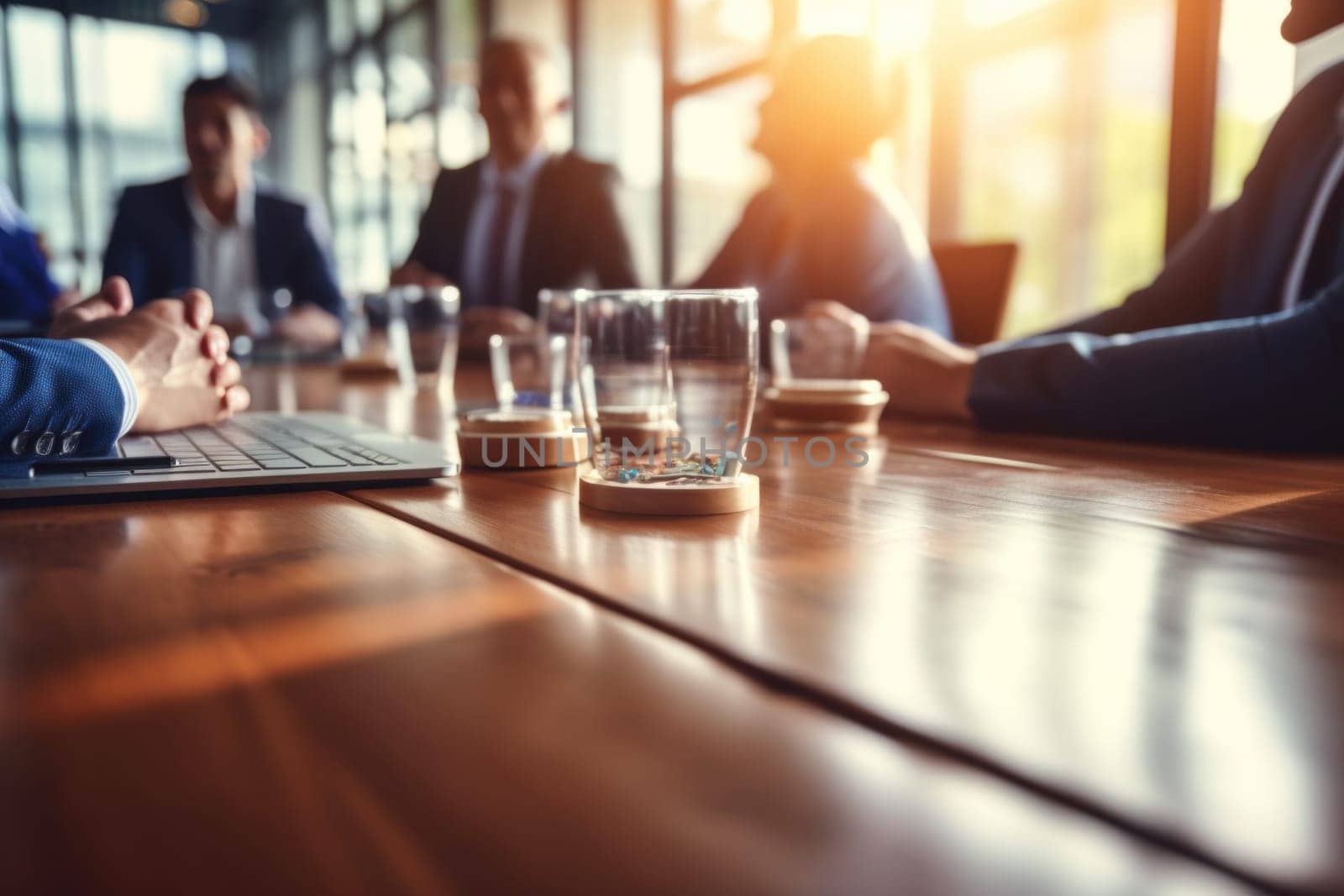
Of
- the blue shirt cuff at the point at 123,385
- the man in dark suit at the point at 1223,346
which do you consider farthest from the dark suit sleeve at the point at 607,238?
the blue shirt cuff at the point at 123,385

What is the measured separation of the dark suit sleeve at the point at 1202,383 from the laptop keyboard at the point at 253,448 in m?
0.78

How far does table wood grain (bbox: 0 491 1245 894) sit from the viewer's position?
0.26 meters

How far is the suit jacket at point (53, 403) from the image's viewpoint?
0.85 metres

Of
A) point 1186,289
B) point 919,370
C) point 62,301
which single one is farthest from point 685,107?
point 919,370

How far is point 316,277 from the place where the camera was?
394 centimetres

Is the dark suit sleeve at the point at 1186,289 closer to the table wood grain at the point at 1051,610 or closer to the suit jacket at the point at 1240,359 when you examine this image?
the suit jacket at the point at 1240,359

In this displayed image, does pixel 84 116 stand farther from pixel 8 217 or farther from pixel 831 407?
pixel 831 407

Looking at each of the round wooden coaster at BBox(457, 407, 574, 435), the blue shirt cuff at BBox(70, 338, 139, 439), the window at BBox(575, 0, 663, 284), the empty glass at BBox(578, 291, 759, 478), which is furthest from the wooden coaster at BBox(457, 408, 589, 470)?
the window at BBox(575, 0, 663, 284)

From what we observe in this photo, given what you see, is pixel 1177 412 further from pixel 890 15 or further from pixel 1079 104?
pixel 1079 104

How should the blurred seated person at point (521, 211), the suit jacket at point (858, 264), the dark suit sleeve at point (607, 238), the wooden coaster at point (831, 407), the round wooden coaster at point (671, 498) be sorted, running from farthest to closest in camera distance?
the dark suit sleeve at point (607, 238) → the blurred seated person at point (521, 211) → the suit jacket at point (858, 264) → the wooden coaster at point (831, 407) → the round wooden coaster at point (671, 498)

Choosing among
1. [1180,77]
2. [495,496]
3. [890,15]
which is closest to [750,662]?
[495,496]

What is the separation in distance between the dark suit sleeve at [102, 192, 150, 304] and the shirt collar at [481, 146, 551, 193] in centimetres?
126

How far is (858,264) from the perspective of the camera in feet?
8.80

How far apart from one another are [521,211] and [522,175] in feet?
0.45
